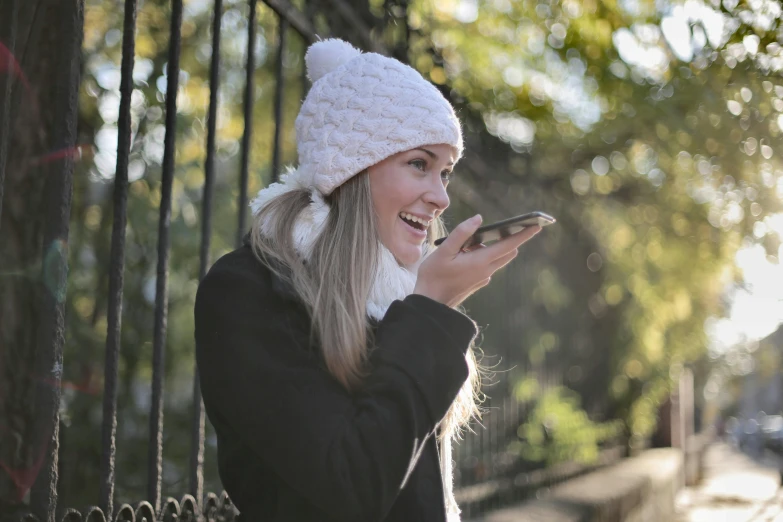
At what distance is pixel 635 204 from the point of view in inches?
255

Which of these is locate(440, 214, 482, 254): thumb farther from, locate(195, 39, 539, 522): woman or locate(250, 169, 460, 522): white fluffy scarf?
locate(250, 169, 460, 522): white fluffy scarf

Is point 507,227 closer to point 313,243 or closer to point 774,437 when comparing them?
point 313,243

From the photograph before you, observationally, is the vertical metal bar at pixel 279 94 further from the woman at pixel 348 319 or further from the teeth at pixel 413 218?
the teeth at pixel 413 218

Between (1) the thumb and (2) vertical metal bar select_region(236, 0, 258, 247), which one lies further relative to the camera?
(2) vertical metal bar select_region(236, 0, 258, 247)

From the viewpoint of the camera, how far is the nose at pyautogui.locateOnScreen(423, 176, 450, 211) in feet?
6.60

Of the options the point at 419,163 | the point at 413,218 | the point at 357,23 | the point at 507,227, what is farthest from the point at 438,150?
the point at 357,23

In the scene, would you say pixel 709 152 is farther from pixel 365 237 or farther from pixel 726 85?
pixel 365 237

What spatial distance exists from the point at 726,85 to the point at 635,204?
8.15ft

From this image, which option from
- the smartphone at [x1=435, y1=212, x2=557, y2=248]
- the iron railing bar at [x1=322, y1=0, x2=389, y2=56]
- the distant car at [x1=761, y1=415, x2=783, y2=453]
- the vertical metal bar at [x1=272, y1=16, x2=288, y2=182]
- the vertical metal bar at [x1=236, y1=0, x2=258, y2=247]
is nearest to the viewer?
the smartphone at [x1=435, y1=212, x2=557, y2=248]

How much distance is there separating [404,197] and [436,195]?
0.24 ft

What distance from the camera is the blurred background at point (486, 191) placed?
1.88 m

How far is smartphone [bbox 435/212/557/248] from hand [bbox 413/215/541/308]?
0.01 m

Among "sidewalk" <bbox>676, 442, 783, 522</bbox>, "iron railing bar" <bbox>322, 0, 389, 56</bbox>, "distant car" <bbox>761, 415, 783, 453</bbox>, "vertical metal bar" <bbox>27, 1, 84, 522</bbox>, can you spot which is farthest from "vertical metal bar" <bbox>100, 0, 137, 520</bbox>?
"distant car" <bbox>761, 415, 783, 453</bbox>

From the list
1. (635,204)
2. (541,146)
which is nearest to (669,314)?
(635,204)
